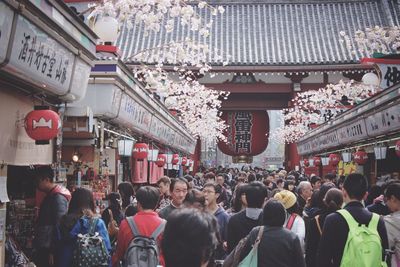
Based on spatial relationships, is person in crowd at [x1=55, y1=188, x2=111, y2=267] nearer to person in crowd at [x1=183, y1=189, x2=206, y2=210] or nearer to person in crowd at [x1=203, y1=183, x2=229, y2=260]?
person in crowd at [x1=183, y1=189, x2=206, y2=210]

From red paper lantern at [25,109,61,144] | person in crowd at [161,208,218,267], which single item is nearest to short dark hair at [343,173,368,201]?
person in crowd at [161,208,218,267]

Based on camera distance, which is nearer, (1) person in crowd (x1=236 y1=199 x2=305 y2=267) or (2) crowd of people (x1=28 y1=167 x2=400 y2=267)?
(2) crowd of people (x1=28 y1=167 x2=400 y2=267)

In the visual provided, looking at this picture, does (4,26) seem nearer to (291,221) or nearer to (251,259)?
(251,259)

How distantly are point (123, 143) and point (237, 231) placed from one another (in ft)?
18.9

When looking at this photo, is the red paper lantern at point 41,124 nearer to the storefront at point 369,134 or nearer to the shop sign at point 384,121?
the storefront at point 369,134

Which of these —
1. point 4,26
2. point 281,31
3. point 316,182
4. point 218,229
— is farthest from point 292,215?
point 281,31

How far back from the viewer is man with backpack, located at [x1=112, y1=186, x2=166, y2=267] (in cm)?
541

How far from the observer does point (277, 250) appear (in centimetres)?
502

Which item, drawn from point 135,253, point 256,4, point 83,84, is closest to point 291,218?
point 135,253

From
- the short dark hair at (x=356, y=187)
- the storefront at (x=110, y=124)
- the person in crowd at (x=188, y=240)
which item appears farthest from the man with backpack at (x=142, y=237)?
the storefront at (x=110, y=124)

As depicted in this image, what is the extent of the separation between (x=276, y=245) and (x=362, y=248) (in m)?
0.95

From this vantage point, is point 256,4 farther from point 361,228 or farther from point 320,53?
point 361,228

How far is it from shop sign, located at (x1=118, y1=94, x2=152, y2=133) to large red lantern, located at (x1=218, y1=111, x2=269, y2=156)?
23638 mm

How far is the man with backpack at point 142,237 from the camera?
5.41m
